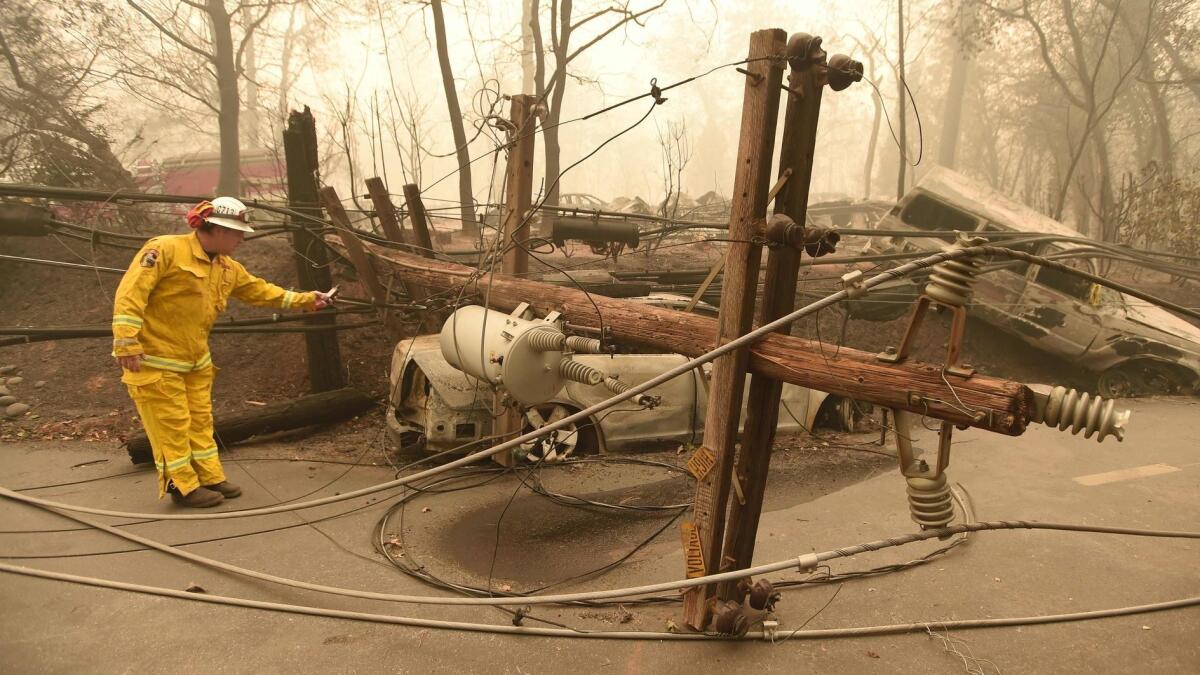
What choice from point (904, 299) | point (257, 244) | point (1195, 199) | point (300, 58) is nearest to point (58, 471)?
point (257, 244)

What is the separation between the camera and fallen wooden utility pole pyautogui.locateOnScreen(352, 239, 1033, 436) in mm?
2602

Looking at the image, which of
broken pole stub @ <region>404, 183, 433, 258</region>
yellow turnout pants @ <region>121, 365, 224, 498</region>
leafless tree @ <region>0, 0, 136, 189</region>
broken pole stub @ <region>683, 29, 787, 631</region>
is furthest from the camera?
leafless tree @ <region>0, 0, 136, 189</region>

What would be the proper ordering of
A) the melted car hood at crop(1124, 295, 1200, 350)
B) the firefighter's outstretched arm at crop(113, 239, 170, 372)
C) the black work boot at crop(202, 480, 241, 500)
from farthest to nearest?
the melted car hood at crop(1124, 295, 1200, 350) → the black work boot at crop(202, 480, 241, 500) → the firefighter's outstretched arm at crop(113, 239, 170, 372)

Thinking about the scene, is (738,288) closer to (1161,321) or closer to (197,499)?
(197,499)

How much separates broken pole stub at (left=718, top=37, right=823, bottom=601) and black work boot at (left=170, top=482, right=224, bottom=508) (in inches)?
154

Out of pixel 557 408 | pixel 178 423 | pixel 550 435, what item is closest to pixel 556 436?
pixel 550 435

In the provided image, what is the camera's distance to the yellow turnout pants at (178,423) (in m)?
4.95

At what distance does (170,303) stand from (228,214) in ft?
2.51

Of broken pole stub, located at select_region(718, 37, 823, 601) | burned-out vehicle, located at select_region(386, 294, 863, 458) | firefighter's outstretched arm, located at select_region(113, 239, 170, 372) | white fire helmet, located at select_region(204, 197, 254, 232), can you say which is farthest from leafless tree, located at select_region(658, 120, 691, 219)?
firefighter's outstretched arm, located at select_region(113, 239, 170, 372)

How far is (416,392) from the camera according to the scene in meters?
6.43

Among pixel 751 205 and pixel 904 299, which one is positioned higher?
pixel 751 205

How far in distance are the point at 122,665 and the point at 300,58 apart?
25301 mm

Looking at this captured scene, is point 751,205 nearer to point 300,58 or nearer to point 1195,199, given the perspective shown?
point 1195,199

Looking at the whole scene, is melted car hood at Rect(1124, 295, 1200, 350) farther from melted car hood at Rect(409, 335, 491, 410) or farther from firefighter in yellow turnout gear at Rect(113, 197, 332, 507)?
firefighter in yellow turnout gear at Rect(113, 197, 332, 507)
